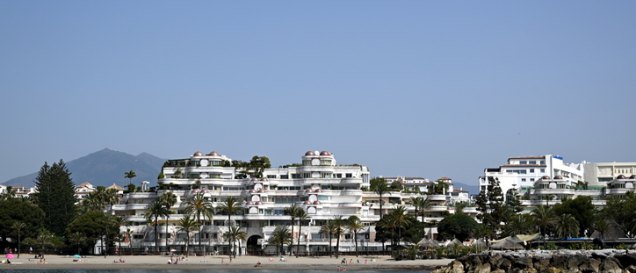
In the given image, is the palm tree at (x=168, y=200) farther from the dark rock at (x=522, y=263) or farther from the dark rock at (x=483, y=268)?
the dark rock at (x=522, y=263)

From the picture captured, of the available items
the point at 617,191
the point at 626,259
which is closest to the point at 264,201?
the point at 617,191

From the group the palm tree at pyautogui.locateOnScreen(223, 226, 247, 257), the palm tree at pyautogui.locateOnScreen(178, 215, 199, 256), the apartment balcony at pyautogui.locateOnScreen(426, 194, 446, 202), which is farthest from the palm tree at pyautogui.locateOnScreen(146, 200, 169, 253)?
the apartment balcony at pyautogui.locateOnScreen(426, 194, 446, 202)

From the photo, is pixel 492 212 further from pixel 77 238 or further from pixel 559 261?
pixel 559 261

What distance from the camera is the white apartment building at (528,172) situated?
7175 inches

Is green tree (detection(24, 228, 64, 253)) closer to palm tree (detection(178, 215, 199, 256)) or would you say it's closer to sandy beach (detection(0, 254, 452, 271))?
sandy beach (detection(0, 254, 452, 271))

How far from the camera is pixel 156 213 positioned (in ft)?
437

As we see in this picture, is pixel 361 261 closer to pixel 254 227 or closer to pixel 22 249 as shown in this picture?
pixel 254 227

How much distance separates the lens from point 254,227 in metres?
138

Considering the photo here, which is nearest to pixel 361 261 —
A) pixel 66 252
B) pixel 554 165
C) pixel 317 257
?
pixel 317 257

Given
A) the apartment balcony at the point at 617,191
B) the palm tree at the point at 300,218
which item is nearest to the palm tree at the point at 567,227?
the apartment balcony at the point at 617,191

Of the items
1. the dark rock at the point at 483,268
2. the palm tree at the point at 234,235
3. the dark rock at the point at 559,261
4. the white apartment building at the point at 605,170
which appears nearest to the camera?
the dark rock at the point at 559,261

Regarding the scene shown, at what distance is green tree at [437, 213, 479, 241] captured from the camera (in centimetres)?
13388

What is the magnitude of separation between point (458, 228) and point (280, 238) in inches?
984

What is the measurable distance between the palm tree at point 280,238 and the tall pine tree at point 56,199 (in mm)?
33500
